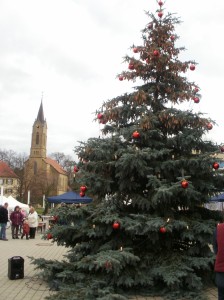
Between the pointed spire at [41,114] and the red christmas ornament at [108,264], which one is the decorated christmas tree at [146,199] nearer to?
the red christmas ornament at [108,264]

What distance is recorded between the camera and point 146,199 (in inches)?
321

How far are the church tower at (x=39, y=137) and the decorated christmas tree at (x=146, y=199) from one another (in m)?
105

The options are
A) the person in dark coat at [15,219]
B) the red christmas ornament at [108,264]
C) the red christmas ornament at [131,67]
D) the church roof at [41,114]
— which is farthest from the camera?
the church roof at [41,114]

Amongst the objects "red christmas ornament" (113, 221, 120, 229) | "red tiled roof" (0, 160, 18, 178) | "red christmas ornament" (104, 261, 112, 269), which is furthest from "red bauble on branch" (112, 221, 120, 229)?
"red tiled roof" (0, 160, 18, 178)

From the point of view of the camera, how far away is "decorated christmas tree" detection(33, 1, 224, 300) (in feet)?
24.6

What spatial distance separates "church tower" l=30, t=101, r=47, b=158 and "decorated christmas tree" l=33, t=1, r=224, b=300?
104713 mm

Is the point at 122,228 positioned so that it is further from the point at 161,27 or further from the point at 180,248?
the point at 161,27

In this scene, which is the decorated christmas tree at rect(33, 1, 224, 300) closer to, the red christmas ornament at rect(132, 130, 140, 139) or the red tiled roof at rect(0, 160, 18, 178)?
the red christmas ornament at rect(132, 130, 140, 139)

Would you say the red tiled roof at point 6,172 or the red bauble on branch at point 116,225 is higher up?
the red tiled roof at point 6,172

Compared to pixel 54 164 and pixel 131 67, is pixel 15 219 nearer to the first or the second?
pixel 131 67

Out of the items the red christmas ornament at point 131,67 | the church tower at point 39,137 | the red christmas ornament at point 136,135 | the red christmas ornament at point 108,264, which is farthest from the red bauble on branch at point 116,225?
the church tower at point 39,137

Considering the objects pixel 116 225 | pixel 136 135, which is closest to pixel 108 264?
pixel 116 225

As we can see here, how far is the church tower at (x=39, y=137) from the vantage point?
112 meters

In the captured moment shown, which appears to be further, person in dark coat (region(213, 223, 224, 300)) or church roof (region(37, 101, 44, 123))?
church roof (region(37, 101, 44, 123))
